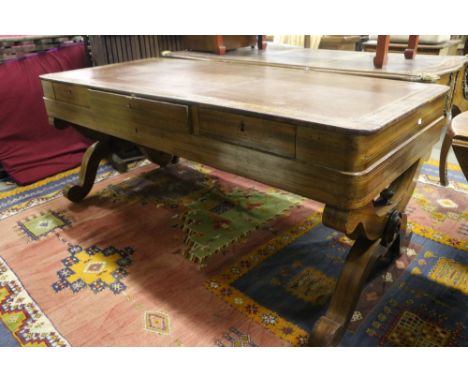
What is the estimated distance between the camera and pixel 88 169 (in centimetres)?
226

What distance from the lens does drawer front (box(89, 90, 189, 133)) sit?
136cm

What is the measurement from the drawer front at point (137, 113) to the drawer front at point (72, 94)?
0.06 m

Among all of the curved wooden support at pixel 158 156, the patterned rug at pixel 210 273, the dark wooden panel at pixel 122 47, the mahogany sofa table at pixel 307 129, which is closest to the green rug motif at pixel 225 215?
the patterned rug at pixel 210 273

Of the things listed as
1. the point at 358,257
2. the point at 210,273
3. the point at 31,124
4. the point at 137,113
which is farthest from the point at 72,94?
the point at 358,257

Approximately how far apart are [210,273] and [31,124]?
176 centimetres

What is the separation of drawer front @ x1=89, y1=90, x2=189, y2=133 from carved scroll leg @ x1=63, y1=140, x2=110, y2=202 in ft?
1.79

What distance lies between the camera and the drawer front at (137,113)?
1363mm

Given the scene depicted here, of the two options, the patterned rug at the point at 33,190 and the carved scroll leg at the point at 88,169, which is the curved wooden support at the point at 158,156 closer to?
the patterned rug at the point at 33,190

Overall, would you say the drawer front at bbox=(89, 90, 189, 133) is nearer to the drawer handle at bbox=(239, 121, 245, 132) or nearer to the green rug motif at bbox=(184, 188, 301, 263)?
the drawer handle at bbox=(239, 121, 245, 132)

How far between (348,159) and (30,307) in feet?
4.07

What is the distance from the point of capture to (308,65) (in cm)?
193

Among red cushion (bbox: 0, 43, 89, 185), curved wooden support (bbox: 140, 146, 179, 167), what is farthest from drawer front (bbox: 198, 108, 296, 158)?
red cushion (bbox: 0, 43, 89, 185)

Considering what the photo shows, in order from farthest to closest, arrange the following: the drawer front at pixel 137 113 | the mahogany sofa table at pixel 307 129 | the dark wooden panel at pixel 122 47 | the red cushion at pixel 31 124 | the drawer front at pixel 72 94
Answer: the dark wooden panel at pixel 122 47, the red cushion at pixel 31 124, the drawer front at pixel 72 94, the drawer front at pixel 137 113, the mahogany sofa table at pixel 307 129

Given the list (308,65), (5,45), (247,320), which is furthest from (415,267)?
(5,45)
